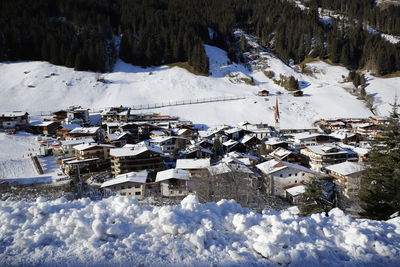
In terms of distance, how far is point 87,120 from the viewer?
41531 millimetres

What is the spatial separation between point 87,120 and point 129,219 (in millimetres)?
41246

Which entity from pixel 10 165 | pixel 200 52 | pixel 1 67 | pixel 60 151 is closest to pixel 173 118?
pixel 60 151

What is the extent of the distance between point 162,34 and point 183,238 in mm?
78272

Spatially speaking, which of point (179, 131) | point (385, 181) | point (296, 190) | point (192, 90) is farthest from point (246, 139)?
point (192, 90)

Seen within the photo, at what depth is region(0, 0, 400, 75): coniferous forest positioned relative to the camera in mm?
63375

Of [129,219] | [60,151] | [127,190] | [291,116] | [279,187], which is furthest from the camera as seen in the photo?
[291,116]

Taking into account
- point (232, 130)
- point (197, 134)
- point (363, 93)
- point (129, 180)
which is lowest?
point (197, 134)

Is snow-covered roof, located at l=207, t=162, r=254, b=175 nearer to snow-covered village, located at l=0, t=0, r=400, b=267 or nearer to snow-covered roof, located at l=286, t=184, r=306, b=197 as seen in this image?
snow-covered village, located at l=0, t=0, r=400, b=267

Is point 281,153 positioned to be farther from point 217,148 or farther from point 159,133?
point 159,133

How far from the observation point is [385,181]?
8961 millimetres

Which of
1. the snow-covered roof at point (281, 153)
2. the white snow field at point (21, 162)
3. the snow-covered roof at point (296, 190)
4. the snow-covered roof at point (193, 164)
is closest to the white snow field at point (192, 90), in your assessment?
the snow-covered roof at point (281, 153)

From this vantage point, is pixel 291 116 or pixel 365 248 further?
pixel 291 116

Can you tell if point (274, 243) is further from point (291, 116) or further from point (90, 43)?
point (90, 43)

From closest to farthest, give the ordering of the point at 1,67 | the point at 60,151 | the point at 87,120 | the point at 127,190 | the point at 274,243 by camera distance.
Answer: the point at 274,243 < the point at 127,190 < the point at 60,151 < the point at 87,120 < the point at 1,67
